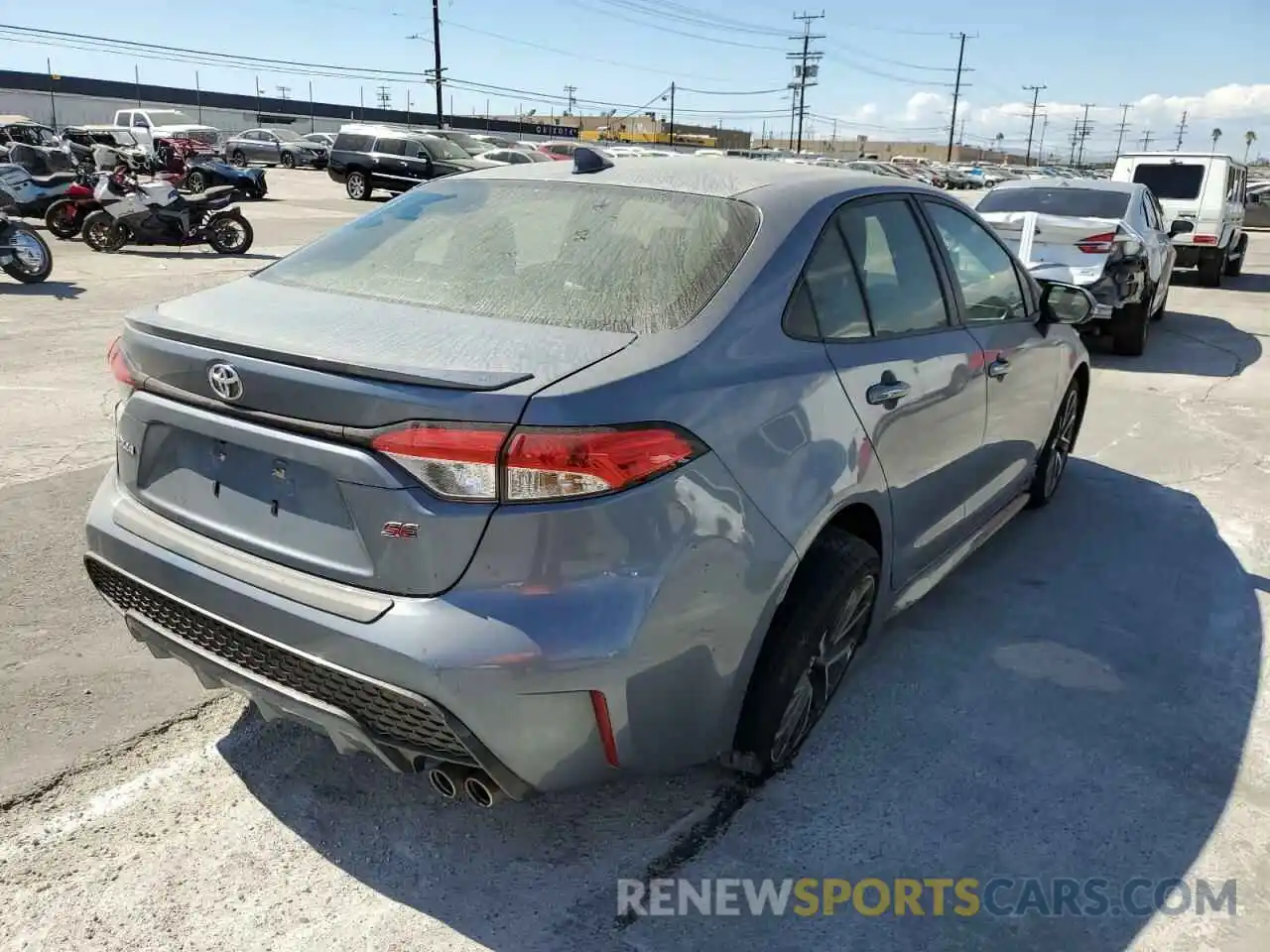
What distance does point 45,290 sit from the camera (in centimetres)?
1088

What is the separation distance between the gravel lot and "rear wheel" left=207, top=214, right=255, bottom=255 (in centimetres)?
1100

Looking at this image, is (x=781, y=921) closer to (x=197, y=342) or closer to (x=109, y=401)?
(x=197, y=342)

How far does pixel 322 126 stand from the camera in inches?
2813

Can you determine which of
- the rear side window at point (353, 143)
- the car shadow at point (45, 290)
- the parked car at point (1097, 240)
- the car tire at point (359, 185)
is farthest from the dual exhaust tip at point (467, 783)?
the rear side window at point (353, 143)

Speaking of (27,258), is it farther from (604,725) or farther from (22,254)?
(604,725)

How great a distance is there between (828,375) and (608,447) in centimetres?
87

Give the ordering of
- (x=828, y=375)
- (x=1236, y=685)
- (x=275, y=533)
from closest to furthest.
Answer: (x=275, y=533)
(x=828, y=375)
(x=1236, y=685)

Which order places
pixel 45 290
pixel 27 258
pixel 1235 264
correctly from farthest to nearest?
pixel 1235 264, pixel 27 258, pixel 45 290

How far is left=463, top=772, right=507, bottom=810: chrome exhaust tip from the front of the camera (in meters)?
2.16

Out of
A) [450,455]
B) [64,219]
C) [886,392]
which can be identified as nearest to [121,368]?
[450,455]

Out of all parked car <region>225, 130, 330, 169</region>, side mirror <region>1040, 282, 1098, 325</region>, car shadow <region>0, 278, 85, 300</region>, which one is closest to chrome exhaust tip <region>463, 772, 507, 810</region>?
side mirror <region>1040, 282, 1098, 325</region>

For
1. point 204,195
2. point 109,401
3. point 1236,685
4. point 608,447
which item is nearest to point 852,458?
point 608,447

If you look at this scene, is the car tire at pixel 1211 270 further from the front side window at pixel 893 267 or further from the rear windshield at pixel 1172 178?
the front side window at pixel 893 267

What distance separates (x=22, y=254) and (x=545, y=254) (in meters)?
10.7
